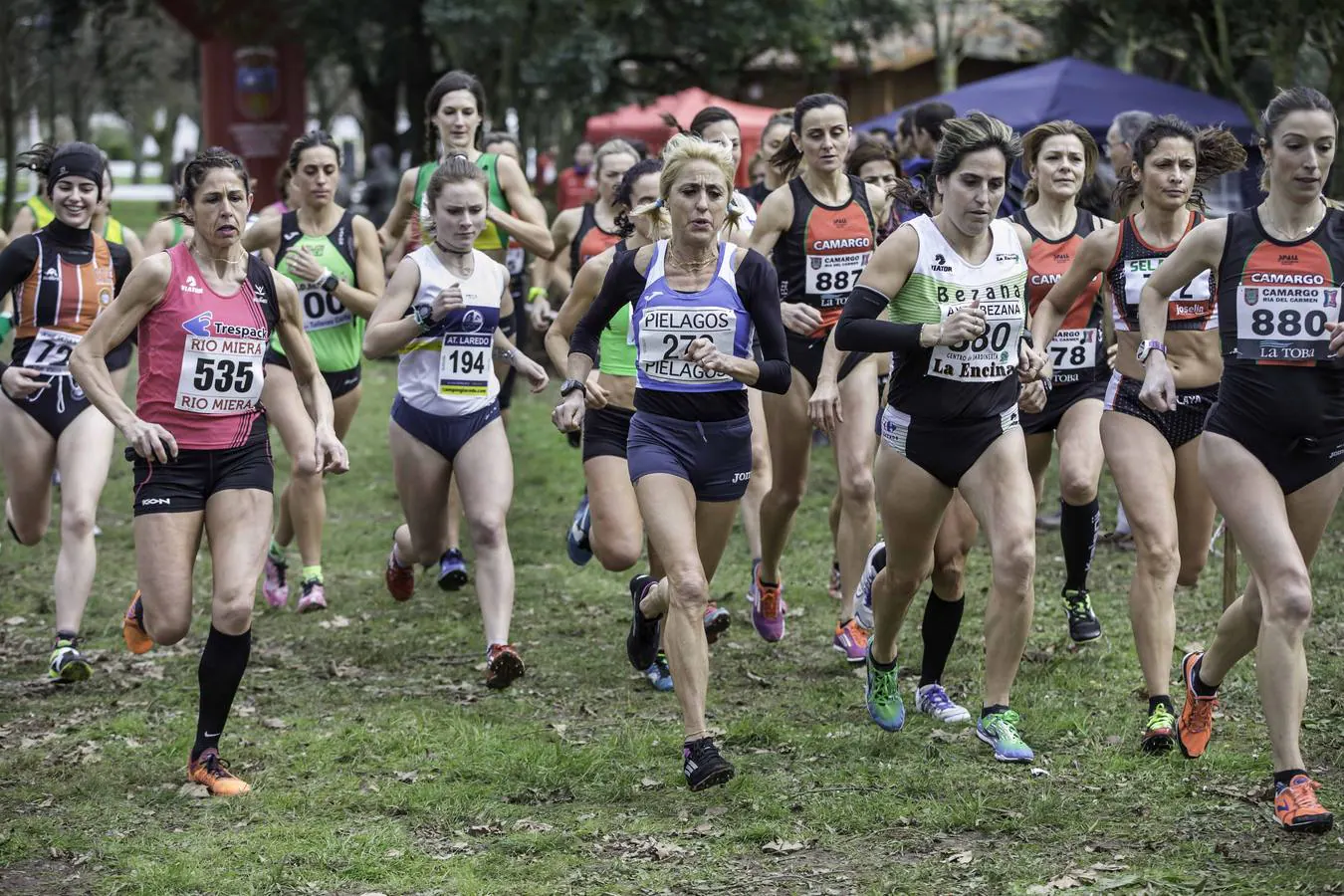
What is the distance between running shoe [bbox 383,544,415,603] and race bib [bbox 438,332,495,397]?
1.44 metres

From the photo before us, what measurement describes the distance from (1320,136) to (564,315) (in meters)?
3.25

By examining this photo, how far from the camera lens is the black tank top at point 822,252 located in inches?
316

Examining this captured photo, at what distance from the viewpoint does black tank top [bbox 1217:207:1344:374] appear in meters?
5.30

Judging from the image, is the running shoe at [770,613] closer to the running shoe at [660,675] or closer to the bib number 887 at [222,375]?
the running shoe at [660,675]

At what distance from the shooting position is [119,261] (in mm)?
8250

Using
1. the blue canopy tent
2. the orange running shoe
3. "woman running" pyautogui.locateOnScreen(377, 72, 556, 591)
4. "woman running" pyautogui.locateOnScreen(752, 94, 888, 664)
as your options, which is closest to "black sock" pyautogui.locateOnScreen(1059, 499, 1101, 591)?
"woman running" pyautogui.locateOnScreen(752, 94, 888, 664)

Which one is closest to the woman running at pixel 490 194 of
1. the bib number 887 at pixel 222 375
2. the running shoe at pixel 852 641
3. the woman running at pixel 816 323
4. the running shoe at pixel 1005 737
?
the woman running at pixel 816 323

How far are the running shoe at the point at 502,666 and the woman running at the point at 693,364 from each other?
4.18 ft

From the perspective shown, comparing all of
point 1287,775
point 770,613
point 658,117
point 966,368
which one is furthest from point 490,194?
point 658,117

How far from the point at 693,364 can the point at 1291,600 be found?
218cm

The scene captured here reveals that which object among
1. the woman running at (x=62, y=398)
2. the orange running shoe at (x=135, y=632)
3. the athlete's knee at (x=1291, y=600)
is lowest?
the orange running shoe at (x=135, y=632)

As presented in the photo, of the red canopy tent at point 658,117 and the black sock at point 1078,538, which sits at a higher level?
the red canopy tent at point 658,117

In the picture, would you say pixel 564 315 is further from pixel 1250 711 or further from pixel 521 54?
pixel 521 54

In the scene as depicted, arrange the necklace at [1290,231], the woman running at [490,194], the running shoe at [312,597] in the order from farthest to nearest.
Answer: the running shoe at [312,597] < the woman running at [490,194] < the necklace at [1290,231]
